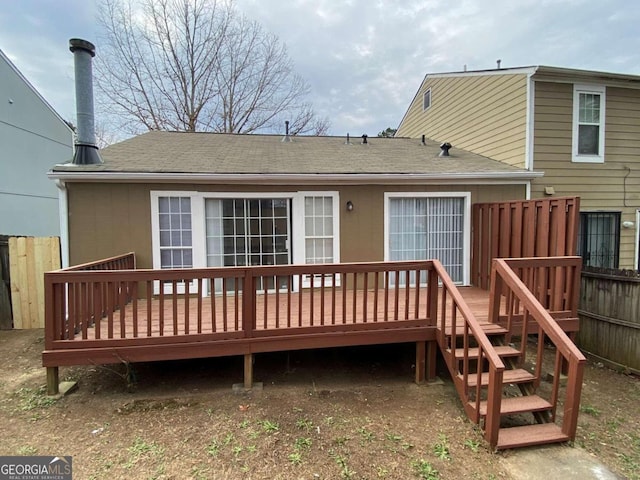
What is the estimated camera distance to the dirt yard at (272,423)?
261 centimetres

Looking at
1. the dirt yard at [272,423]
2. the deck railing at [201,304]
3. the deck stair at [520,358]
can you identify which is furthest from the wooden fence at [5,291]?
the deck stair at [520,358]

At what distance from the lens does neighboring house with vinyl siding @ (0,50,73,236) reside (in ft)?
32.5

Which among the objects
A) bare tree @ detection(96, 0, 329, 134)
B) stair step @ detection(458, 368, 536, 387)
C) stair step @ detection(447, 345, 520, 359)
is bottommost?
stair step @ detection(458, 368, 536, 387)

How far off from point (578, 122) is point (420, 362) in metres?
6.07

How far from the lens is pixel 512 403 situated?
10.3 feet

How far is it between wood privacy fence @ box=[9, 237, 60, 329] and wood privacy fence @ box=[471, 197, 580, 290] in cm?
770

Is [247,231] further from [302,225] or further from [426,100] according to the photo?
[426,100]

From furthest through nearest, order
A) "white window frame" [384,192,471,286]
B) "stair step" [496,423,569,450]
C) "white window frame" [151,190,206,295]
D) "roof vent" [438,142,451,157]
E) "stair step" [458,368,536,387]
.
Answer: "roof vent" [438,142,451,157] < "white window frame" [384,192,471,286] < "white window frame" [151,190,206,295] < "stair step" [458,368,536,387] < "stair step" [496,423,569,450]

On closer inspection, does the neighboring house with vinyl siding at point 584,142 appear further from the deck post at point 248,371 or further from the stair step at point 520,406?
the deck post at point 248,371

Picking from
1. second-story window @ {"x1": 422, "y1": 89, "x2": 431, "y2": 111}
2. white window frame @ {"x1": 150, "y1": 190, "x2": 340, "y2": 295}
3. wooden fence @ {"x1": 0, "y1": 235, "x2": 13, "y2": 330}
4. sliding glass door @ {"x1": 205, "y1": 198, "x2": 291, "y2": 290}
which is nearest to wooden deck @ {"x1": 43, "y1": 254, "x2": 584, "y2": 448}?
white window frame @ {"x1": 150, "y1": 190, "x2": 340, "y2": 295}

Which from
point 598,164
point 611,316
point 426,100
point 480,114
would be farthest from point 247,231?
point 426,100

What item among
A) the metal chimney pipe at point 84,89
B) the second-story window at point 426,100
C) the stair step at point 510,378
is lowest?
the stair step at point 510,378

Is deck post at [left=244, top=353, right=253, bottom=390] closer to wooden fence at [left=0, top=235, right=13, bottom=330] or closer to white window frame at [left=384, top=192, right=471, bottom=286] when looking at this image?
white window frame at [left=384, top=192, right=471, bottom=286]

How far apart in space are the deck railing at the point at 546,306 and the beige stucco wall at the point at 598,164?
2.82 m
